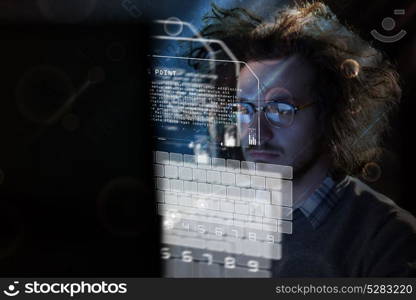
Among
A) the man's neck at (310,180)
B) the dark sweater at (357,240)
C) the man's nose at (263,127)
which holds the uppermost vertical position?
the man's nose at (263,127)

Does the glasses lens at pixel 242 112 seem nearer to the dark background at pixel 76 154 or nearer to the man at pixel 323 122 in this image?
the man at pixel 323 122

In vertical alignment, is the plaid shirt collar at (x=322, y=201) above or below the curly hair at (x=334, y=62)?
below

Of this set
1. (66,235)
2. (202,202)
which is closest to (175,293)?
(202,202)

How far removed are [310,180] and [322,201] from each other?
1.8 inches

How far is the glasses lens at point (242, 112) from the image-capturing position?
1.12 m

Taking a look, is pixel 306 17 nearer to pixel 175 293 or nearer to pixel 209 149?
pixel 209 149

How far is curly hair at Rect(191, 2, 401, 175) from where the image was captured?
1.05 meters

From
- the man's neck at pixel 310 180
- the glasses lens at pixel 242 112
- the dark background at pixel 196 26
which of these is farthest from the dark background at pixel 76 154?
the man's neck at pixel 310 180

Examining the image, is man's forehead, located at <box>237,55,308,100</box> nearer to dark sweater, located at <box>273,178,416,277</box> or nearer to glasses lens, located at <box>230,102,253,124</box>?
glasses lens, located at <box>230,102,253,124</box>

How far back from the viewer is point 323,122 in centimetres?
111

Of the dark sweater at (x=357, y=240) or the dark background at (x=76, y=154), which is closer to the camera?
the dark sweater at (x=357, y=240)

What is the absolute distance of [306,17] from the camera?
108 centimetres

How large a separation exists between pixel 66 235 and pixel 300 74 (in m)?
0.67

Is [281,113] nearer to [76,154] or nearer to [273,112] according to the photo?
[273,112]
